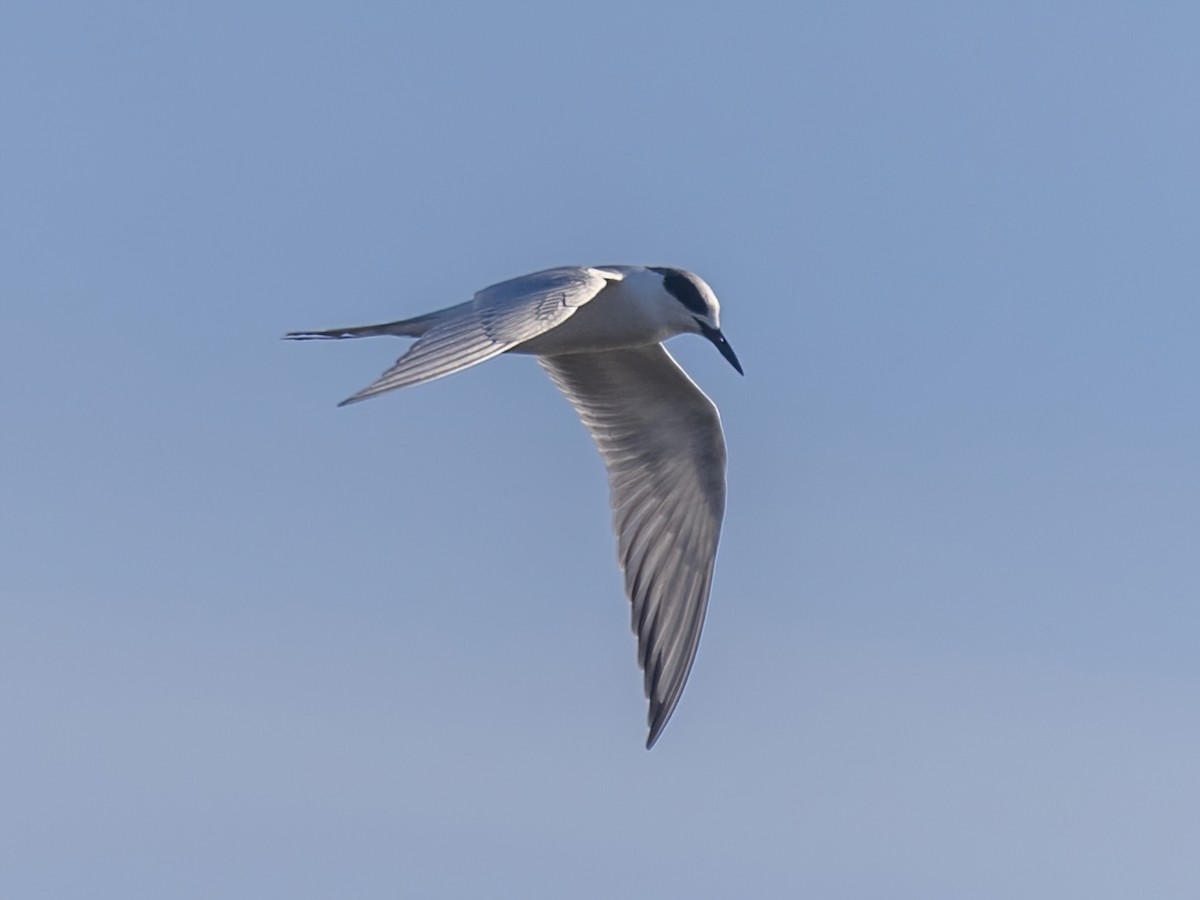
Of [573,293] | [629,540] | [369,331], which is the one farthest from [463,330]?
[629,540]

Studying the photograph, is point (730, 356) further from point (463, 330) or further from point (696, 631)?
point (463, 330)

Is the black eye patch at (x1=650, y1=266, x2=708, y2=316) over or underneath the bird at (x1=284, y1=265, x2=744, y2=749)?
over

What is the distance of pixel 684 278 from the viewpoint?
50.8ft

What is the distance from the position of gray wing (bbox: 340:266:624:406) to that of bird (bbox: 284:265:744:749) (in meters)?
0.05

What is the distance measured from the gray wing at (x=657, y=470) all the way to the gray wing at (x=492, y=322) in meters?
1.82

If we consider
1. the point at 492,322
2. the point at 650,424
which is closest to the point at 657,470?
the point at 650,424

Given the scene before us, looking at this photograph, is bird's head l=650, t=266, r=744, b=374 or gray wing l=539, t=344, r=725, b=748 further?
gray wing l=539, t=344, r=725, b=748

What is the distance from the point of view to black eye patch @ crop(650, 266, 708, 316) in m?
15.5

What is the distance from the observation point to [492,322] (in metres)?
12.7

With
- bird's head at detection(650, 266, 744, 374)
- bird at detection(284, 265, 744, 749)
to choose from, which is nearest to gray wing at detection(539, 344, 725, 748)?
bird at detection(284, 265, 744, 749)

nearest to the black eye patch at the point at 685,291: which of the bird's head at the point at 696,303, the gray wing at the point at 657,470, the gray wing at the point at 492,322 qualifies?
the bird's head at the point at 696,303

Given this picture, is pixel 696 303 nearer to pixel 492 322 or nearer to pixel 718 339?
pixel 718 339

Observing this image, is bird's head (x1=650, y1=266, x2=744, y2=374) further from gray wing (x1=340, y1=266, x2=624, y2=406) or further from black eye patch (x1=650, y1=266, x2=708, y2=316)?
gray wing (x1=340, y1=266, x2=624, y2=406)

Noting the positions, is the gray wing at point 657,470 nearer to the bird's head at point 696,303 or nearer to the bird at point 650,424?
the bird at point 650,424
